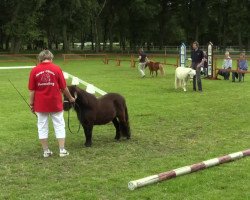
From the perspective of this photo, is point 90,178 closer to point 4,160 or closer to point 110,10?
point 4,160

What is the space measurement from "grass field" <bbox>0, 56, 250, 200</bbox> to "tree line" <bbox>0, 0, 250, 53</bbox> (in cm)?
3912

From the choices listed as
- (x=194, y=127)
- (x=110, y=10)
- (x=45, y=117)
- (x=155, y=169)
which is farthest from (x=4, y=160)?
(x=110, y=10)

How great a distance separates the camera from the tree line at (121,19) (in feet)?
169

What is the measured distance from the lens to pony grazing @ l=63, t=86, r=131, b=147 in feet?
27.0

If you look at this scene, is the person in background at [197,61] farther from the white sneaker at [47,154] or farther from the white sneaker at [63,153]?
the white sneaker at [47,154]

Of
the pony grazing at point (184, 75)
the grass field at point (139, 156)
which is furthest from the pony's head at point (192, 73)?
the grass field at point (139, 156)

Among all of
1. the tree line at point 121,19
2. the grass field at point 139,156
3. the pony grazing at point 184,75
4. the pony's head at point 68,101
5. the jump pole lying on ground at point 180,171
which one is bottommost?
the grass field at point 139,156

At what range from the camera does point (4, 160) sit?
754 centimetres

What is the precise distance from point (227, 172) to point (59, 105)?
9.73 feet

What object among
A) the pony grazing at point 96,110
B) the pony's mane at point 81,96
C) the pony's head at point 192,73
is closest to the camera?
the pony's mane at point 81,96

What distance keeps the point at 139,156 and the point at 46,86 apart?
2.01 metres

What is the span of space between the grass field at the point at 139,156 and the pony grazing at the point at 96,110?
1.07ft

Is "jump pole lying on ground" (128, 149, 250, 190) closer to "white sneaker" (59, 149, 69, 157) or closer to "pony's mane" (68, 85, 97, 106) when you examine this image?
"white sneaker" (59, 149, 69, 157)

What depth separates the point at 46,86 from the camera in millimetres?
7352
